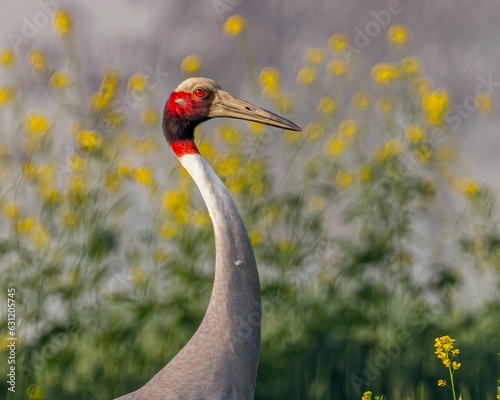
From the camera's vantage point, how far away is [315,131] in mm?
5145

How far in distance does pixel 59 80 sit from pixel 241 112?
6.50 feet

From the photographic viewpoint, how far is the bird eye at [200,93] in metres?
3.51

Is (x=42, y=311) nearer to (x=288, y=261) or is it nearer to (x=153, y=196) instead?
(x=153, y=196)

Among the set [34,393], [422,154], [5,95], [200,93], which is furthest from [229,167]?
[200,93]

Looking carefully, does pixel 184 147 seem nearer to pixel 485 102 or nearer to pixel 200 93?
pixel 200 93

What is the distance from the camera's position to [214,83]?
11.6 feet

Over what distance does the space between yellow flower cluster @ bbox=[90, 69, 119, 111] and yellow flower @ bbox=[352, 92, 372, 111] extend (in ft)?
3.84

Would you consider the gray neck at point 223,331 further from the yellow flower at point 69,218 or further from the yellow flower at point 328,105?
the yellow flower at point 328,105

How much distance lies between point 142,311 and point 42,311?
1.61 feet

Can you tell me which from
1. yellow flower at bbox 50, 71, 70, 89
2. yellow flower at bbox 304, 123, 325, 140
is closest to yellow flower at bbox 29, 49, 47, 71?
yellow flower at bbox 50, 71, 70, 89

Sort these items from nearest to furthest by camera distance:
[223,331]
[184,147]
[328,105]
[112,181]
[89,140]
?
[223,331]
[184,147]
[89,140]
[112,181]
[328,105]

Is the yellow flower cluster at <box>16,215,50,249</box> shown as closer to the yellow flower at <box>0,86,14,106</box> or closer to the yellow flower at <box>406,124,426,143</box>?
the yellow flower at <box>0,86,14,106</box>

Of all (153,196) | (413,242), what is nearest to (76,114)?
(153,196)

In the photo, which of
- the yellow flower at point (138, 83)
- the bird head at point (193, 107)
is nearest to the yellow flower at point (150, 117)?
the yellow flower at point (138, 83)
